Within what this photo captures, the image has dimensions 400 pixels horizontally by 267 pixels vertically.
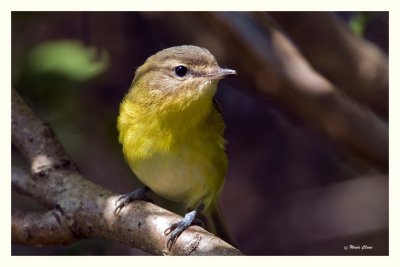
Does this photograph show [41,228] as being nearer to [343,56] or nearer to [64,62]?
[64,62]

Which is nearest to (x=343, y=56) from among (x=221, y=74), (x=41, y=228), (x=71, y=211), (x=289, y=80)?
(x=289, y=80)

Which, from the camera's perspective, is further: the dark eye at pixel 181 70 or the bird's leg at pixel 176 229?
the dark eye at pixel 181 70

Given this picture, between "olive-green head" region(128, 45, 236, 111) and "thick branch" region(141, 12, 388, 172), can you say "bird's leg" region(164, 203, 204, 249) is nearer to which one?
"olive-green head" region(128, 45, 236, 111)

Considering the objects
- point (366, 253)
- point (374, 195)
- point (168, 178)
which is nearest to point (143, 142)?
point (168, 178)

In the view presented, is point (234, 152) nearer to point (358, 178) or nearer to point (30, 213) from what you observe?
point (358, 178)

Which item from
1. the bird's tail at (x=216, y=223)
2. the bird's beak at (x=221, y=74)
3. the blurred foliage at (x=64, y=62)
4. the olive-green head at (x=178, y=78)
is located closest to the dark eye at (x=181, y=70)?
the olive-green head at (x=178, y=78)

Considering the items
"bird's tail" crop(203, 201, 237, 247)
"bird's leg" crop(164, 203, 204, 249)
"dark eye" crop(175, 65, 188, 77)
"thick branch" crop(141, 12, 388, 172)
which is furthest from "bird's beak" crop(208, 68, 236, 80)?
"thick branch" crop(141, 12, 388, 172)

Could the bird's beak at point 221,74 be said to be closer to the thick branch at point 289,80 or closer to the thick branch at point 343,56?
the thick branch at point 343,56
